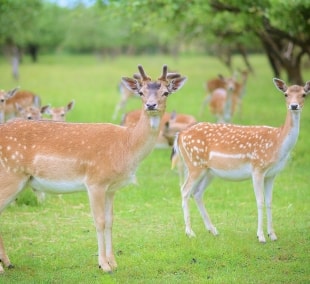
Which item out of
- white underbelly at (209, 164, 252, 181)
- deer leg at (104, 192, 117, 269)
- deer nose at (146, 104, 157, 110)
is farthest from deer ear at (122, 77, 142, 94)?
white underbelly at (209, 164, 252, 181)

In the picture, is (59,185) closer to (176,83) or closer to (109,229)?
(109,229)

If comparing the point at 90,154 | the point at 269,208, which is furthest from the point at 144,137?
the point at 269,208

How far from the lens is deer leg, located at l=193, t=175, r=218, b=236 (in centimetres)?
741

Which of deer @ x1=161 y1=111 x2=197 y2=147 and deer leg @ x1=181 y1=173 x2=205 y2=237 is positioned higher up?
deer leg @ x1=181 y1=173 x2=205 y2=237

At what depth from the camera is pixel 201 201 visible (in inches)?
298

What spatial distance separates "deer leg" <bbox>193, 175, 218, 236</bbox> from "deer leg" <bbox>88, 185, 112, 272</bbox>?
5.49 feet

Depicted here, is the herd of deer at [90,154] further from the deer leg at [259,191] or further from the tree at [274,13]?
the tree at [274,13]

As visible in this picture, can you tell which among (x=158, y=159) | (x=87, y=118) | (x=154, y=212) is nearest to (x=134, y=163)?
(x=154, y=212)

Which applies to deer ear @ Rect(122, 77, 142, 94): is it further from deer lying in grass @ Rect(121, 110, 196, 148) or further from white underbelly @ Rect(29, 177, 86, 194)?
deer lying in grass @ Rect(121, 110, 196, 148)

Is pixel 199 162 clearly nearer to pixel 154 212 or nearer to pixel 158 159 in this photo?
pixel 154 212

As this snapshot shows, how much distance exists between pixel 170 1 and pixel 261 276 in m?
7.57

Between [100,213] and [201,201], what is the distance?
6.18 ft

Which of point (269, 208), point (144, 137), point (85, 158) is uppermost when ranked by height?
point (144, 137)

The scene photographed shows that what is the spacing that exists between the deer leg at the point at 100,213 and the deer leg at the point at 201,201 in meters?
1.67
